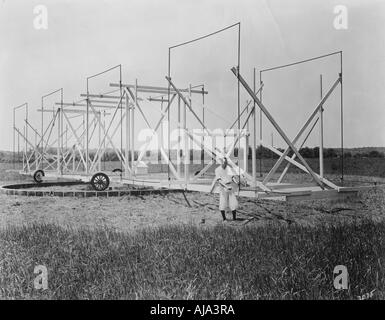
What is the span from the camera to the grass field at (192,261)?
218 inches

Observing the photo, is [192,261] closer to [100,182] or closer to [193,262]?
[193,262]

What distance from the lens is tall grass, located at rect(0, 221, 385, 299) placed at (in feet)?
18.2

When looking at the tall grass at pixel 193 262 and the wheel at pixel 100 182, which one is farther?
the wheel at pixel 100 182

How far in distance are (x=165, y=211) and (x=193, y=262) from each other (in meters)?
5.77

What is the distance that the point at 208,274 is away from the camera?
5902 millimetres

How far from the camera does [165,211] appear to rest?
1207 centimetres

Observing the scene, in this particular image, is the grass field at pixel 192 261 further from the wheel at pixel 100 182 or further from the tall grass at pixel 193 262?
the wheel at pixel 100 182

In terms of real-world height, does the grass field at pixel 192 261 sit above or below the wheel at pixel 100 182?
below

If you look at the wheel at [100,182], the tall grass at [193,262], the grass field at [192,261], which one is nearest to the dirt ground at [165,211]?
the grass field at [192,261]

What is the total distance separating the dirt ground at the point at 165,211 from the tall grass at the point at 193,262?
1.88 meters

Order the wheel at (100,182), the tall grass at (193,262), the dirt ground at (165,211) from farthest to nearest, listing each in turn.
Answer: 1. the wheel at (100,182)
2. the dirt ground at (165,211)
3. the tall grass at (193,262)

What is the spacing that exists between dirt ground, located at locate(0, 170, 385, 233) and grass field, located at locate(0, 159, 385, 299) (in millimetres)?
1020
